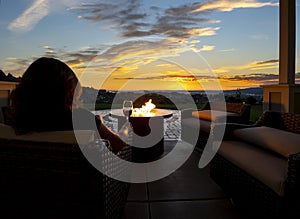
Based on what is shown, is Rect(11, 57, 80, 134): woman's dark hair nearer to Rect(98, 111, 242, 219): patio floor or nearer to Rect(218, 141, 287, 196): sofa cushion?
Rect(98, 111, 242, 219): patio floor

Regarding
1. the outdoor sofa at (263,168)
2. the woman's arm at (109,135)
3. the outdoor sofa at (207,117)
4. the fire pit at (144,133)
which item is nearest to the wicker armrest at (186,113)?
the outdoor sofa at (207,117)

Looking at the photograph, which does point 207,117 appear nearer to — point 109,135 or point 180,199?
point 180,199

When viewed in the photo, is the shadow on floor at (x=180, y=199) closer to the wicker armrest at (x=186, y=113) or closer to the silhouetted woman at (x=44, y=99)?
the silhouetted woman at (x=44, y=99)

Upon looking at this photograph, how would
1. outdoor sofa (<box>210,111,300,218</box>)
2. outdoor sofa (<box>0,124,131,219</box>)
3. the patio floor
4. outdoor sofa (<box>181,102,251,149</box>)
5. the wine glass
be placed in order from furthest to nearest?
outdoor sofa (<box>181,102,251,149</box>)
the wine glass
the patio floor
outdoor sofa (<box>210,111,300,218</box>)
outdoor sofa (<box>0,124,131,219</box>)

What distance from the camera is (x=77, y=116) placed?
1315 mm

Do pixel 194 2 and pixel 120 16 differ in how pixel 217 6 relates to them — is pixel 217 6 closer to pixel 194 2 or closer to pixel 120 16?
pixel 194 2

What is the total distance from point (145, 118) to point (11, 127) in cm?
227

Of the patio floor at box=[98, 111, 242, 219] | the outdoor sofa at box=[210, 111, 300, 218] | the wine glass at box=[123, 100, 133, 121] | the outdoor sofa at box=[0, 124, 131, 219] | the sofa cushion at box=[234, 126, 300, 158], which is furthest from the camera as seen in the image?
the wine glass at box=[123, 100, 133, 121]

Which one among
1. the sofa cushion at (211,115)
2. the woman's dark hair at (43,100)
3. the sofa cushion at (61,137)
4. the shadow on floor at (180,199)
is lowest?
the shadow on floor at (180,199)

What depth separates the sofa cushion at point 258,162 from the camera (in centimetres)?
149

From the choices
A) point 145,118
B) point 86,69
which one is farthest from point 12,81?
point 145,118

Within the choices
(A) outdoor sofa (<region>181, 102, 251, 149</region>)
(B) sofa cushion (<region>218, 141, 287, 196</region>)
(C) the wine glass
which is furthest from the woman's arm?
(A) outdoor sofa (<region>181, 102, 251, 149</region>)

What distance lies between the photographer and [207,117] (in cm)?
407

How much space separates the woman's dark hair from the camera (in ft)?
4.02
